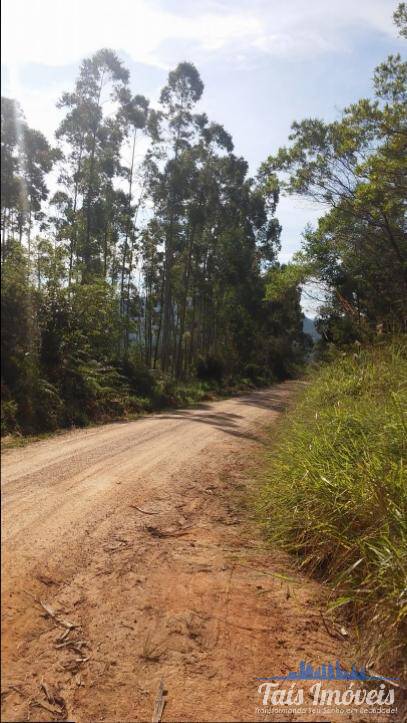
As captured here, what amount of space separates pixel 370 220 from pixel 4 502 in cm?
897

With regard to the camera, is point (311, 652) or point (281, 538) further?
point (281, 538)

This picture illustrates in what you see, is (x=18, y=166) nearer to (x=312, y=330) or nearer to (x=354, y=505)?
(x=354, y=505)

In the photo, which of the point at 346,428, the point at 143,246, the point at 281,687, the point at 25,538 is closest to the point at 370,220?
the point at 346,428

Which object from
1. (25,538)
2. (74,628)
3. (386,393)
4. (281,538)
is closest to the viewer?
(25,538)

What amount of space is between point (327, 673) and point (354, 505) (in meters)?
1.40

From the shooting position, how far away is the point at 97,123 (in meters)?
4.31

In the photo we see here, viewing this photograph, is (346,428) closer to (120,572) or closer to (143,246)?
(120,572)

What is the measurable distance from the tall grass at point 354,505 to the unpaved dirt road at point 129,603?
0.20m

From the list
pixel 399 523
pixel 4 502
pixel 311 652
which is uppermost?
pixel 4 502

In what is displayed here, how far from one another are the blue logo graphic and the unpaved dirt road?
8 cm

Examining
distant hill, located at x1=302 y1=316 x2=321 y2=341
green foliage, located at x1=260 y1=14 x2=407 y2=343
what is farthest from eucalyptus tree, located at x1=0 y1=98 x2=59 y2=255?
distant hill, located at x1=302 y1=316 x2=321 y2=341

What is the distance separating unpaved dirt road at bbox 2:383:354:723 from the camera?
1163 millimetres

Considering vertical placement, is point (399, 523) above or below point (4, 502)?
below

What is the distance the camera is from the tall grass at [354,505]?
274cm
